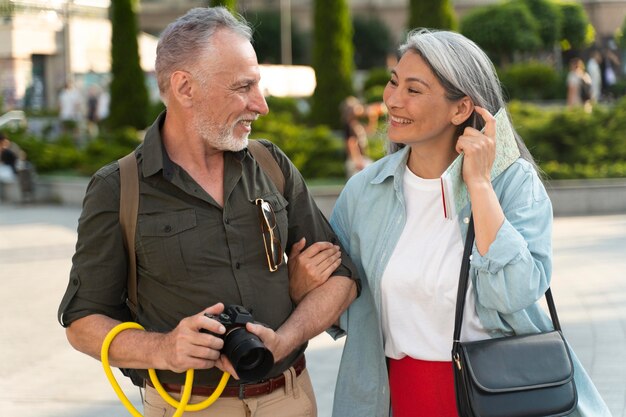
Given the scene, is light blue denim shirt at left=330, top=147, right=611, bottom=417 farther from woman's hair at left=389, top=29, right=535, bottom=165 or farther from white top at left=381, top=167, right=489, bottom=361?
woman's hair at left=389, top=29, right=535, bottom=165

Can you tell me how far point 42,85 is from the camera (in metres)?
42.3

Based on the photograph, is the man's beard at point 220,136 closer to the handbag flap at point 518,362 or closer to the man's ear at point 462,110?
the man's ear at point 462,110

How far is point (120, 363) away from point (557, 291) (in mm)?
6525

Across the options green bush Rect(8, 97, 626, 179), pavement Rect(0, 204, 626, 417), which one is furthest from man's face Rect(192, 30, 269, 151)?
green bush Rect(8, 97, 626, 179)

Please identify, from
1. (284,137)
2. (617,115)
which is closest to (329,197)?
(284,137)

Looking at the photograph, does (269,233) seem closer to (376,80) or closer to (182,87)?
(182,87)

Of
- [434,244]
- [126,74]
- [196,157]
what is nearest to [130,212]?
[196,157]

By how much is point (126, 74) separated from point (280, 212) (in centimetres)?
2098

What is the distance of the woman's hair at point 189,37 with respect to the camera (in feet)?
9.79

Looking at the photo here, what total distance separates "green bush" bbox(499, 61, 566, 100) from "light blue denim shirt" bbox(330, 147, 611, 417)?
2466 cm

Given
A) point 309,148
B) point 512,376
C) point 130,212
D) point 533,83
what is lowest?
point 309,148

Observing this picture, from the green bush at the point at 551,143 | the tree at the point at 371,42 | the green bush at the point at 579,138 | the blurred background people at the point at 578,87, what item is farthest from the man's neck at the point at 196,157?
the tree at the point at 371,42

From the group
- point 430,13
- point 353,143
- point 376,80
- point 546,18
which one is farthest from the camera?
point 546,18

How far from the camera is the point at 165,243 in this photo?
2941 mm
